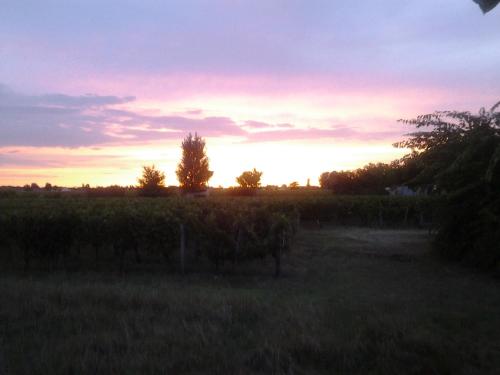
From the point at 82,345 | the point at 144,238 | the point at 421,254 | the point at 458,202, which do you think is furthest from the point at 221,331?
the point at 421,254

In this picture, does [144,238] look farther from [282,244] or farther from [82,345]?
[82,345]

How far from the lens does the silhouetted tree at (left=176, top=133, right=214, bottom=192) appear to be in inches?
2569

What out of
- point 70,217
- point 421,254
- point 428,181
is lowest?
point 421,254

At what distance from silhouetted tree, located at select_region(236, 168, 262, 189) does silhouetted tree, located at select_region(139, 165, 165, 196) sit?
10.6m

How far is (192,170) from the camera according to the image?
65.6m

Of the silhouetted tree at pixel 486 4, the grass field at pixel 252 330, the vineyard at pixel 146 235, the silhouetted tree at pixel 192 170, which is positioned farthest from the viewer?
the silhouetted tree at pixel 192 170

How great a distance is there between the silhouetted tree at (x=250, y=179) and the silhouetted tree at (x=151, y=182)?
1059 centimetres

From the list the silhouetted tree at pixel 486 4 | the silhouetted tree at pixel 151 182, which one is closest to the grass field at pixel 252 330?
the silhouetted tree at pixel 486 4

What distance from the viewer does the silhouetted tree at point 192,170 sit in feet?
214

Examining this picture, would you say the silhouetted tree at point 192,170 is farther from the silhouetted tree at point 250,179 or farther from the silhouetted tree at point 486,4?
the silhouetted tree at point 486,4

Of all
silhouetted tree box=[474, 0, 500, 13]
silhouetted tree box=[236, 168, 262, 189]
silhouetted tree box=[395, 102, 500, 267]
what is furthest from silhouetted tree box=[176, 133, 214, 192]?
silhouetted tree box=[474, 0, 500, 13]

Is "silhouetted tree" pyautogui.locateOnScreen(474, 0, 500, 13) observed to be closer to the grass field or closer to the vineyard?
the grass field

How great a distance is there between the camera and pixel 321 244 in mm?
20828

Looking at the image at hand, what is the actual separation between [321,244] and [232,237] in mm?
8003
